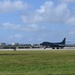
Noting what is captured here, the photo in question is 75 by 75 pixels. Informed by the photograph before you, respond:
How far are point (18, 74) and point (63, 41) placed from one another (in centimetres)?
16913

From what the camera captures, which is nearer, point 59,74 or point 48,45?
point 59,74

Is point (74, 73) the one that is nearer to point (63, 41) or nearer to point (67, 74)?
point (67, 74)

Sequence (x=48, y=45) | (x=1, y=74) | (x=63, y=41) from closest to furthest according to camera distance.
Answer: (x=1, y=74), (x=48, y=45), (x=63, y=41)

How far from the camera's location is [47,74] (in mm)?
24375

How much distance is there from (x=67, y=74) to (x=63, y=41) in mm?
169004

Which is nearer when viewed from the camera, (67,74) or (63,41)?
(67,74)

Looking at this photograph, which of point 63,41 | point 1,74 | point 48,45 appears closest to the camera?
point 1,74

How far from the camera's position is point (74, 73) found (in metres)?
24.7

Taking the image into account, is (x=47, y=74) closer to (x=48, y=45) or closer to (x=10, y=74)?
(x=10, y=74)

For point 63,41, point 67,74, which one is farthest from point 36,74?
point 63,41

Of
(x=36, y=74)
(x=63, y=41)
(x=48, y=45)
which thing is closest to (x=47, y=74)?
(x=36, y=74)

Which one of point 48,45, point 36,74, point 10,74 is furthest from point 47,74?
point 48,45

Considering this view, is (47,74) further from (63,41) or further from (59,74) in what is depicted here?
(63,41)

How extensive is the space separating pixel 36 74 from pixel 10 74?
2048mm
